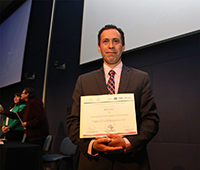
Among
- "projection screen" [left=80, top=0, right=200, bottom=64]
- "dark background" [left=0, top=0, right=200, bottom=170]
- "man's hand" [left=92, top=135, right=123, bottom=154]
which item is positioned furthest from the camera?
"projection screen" [left=80, top=0, right=200, bottom=64]

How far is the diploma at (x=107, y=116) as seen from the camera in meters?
0.94

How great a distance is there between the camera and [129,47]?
3.20 meters

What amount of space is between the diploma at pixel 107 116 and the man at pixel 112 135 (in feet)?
0.14

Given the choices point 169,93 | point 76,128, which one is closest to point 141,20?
point 169,93

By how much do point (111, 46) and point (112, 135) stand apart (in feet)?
1.69

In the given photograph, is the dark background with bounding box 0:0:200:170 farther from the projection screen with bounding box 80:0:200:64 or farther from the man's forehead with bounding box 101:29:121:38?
the man's forehead with bounding box 101:29:121:38

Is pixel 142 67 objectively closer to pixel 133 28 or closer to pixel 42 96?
pixel 133 28

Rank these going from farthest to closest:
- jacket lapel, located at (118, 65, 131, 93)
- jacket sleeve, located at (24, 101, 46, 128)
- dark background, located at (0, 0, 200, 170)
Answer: jacket sleeve, located at (24, 101, 46, 128) < dark background, located at (0, 0, 200, 170) < jacket lapel, located at (118, 65, 131, 93)

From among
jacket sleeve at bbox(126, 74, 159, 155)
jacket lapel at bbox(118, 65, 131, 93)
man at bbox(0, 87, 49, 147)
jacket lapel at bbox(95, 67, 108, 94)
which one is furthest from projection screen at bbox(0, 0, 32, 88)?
jacket sleeve at bbox(126, 74, 159, 155)

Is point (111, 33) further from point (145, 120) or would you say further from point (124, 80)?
point (145, 120)

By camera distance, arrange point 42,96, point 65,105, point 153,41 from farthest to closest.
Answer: point 42,96 → point 65,105 → point 153,41

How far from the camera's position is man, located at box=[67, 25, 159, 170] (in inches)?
36.2

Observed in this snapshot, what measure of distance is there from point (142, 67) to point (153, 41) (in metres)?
0.45

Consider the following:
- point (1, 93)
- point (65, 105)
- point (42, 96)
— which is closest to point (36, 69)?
point (42, 96)
